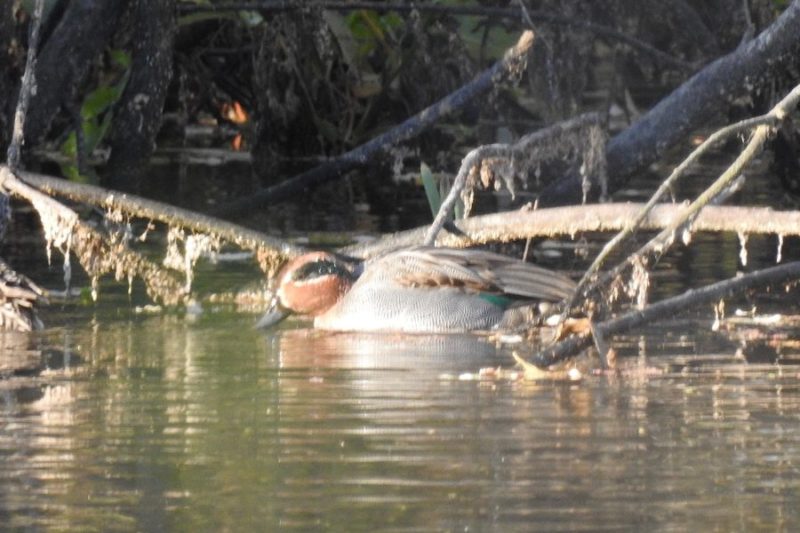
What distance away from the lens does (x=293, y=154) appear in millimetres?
16328

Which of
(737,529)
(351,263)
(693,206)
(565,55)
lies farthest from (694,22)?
(737,529)

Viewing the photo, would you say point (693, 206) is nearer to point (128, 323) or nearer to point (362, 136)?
point (128, 323)

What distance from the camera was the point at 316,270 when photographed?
9281mm

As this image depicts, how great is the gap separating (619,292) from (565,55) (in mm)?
4832

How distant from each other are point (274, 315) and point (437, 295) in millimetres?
769

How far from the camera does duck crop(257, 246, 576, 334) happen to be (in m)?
8.87

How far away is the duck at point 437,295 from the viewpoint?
8.87m

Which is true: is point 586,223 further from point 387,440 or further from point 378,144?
point 378,144

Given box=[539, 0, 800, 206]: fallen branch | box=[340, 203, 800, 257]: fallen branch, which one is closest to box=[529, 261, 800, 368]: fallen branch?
box=[340, 203, 800, 257]: fallen branch

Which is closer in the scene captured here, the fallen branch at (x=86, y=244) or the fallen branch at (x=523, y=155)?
the fallen branch at (x=86, y=244)

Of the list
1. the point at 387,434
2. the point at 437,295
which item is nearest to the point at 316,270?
the point at 437,295

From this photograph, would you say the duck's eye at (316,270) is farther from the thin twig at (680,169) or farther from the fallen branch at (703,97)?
the thin twig at (680,169)

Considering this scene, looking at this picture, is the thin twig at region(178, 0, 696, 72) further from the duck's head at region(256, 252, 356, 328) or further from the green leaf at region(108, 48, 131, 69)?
the duck's head at region(256, 252, 356, 328)

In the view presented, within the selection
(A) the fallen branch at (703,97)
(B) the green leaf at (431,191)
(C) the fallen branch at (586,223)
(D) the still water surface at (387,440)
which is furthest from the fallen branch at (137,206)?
(A) the fallen branch at (703,97)
